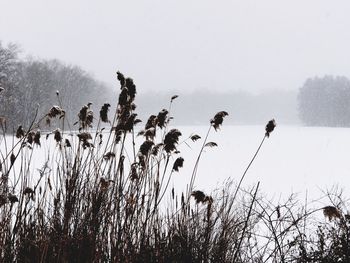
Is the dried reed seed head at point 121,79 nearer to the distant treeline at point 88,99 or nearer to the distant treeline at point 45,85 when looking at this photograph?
the distant treeline at point 88,99

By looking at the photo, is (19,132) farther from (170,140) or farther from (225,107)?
(225,107)

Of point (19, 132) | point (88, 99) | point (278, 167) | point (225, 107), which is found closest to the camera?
point (19, 132)

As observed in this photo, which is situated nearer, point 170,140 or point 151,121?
point 170,140

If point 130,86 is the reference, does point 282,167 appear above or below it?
above

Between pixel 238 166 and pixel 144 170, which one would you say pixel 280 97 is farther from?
pixel 144 170

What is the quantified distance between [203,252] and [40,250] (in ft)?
3.24

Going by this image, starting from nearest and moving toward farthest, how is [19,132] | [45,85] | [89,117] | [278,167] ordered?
[19,132], [89,117], [278,167], [45,85]

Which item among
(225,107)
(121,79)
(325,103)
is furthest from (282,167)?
(225,107)

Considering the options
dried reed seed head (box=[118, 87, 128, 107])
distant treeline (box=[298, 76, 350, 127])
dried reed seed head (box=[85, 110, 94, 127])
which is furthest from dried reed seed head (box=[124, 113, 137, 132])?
distant treeline (box=[298, 76, 350, 127])

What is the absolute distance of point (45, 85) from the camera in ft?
155

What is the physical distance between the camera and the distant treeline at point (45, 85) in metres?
38.7

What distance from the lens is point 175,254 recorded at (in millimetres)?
2594

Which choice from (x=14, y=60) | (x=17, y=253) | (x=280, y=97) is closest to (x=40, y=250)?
(x=17, y=253)

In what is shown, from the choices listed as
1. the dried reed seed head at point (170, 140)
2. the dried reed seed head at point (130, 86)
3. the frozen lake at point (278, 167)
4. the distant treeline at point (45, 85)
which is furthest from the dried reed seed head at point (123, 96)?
the distant treeline at point (45, 85)
